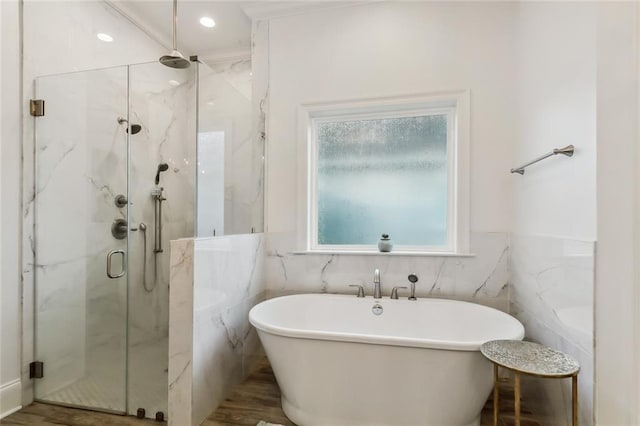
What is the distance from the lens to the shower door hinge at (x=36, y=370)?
1.92 meters

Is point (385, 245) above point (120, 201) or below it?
below

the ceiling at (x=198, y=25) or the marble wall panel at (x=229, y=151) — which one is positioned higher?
the ceiling at (x=198, y=25)

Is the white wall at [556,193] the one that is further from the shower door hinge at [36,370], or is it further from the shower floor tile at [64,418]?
the shower door hinge at [36,370]

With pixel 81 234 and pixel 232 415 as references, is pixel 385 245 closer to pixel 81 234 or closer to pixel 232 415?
pixel 232 415

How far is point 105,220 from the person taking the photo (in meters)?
2.07

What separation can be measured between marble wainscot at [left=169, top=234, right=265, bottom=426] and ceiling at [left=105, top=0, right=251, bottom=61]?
192 cm

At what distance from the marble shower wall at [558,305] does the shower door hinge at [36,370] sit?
2949mm

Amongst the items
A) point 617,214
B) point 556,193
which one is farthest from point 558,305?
point 617,214

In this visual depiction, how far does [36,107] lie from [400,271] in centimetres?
271

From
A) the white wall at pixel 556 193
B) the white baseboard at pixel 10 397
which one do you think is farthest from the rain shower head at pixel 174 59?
the white baseboard at pixel 10 397

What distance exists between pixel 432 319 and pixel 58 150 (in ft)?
9.18

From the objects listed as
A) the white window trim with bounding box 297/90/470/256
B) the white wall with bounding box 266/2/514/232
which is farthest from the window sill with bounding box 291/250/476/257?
the white wall with bounding box 266/2/514/232

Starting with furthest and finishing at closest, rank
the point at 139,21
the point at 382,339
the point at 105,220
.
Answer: the point at 139,21 < the point at 105,220 < the point at 382,339

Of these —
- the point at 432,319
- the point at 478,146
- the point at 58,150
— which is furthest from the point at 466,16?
the point at 58,150
